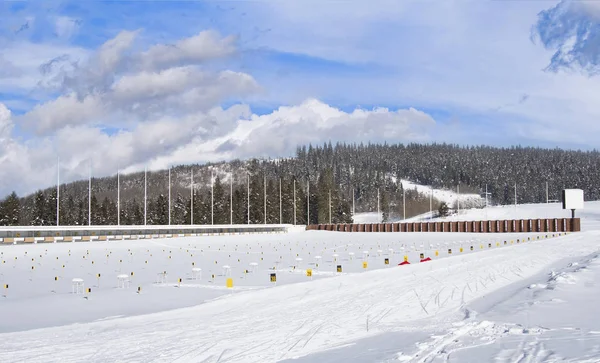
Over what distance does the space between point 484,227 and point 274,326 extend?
7576cm

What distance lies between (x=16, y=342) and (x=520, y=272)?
880 inches

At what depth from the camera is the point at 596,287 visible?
20.5m

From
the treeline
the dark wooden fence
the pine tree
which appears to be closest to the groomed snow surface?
the dark wooden fence

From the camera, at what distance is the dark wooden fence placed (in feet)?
258

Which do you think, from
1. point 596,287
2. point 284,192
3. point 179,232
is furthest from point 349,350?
point 284,192

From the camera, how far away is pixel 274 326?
15.3 meters

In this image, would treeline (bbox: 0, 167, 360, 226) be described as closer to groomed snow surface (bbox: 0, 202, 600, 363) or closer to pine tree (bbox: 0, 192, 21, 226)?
pine tree (bbox: 0, 192, 21, 226)

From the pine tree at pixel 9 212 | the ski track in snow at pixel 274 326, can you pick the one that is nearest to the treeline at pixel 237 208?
the pine tree at pixel 9 212

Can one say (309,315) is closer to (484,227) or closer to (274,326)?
(274,326)

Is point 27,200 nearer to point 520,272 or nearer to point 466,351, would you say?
point 520,272

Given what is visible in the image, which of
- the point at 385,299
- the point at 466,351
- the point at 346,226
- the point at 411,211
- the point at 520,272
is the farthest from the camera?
the point at 411,211

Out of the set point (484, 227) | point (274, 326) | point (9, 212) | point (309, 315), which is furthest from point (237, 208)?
point (274, 326)

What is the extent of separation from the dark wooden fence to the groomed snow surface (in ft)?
164

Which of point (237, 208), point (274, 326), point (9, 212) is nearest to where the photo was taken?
point (274, 326)
